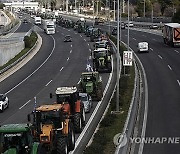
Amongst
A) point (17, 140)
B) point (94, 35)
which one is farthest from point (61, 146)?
point (94, 35)

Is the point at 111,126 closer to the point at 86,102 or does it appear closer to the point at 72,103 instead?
the point at 72,103

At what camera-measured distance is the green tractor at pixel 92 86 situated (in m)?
34.3

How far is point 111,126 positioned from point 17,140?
371 inches

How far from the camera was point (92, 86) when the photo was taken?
1374 inches

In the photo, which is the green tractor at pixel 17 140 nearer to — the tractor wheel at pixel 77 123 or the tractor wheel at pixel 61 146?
the tractor wheel at pixel 61 146

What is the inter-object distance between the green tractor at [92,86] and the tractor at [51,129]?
1436 centimetres

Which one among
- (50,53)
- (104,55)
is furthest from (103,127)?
(50,53)

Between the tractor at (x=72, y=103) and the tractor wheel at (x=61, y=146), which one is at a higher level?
the tractor at (x=72, y=103)

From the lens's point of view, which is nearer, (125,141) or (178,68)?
(125,141)

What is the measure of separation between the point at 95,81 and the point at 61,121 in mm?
16311

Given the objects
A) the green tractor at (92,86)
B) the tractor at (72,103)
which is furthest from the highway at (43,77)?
the tractor at (72,103)

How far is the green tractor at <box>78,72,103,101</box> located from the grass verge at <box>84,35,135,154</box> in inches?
67.6

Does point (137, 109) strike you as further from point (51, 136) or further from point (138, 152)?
point (51, 136)

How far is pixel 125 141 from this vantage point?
21781mm
